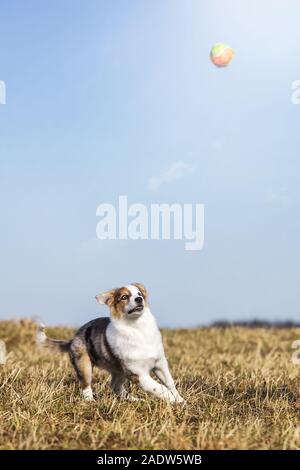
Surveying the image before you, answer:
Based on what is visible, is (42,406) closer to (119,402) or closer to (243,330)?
(119,402)

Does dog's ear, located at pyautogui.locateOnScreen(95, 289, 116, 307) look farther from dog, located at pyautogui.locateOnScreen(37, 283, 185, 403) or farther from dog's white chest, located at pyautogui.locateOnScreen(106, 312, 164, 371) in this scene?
dog's white chest, located at pyautogui.locateOnScreen(106, 312, 164, 371)

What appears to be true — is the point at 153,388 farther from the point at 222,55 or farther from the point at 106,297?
the point at 222,55

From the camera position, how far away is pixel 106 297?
6.17m

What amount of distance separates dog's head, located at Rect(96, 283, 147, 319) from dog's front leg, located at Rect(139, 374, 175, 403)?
0.56 meters

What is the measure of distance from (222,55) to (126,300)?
18.5 ft

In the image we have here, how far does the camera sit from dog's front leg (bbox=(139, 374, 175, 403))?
603 cm

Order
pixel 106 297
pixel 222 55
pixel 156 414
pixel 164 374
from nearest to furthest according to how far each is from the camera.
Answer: pixel 156 414, pixel 106 297, pixel 164 374, pixel 222 55

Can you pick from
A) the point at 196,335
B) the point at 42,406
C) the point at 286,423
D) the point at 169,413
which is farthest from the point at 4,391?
the point at 196,335

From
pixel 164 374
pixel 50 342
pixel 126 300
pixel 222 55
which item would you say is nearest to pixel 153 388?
pixel 164 374

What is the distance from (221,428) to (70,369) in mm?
3812

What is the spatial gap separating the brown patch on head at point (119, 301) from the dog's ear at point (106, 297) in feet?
0.09

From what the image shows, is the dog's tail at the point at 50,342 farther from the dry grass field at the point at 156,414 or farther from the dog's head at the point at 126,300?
the dog's head at the point at 126,300
